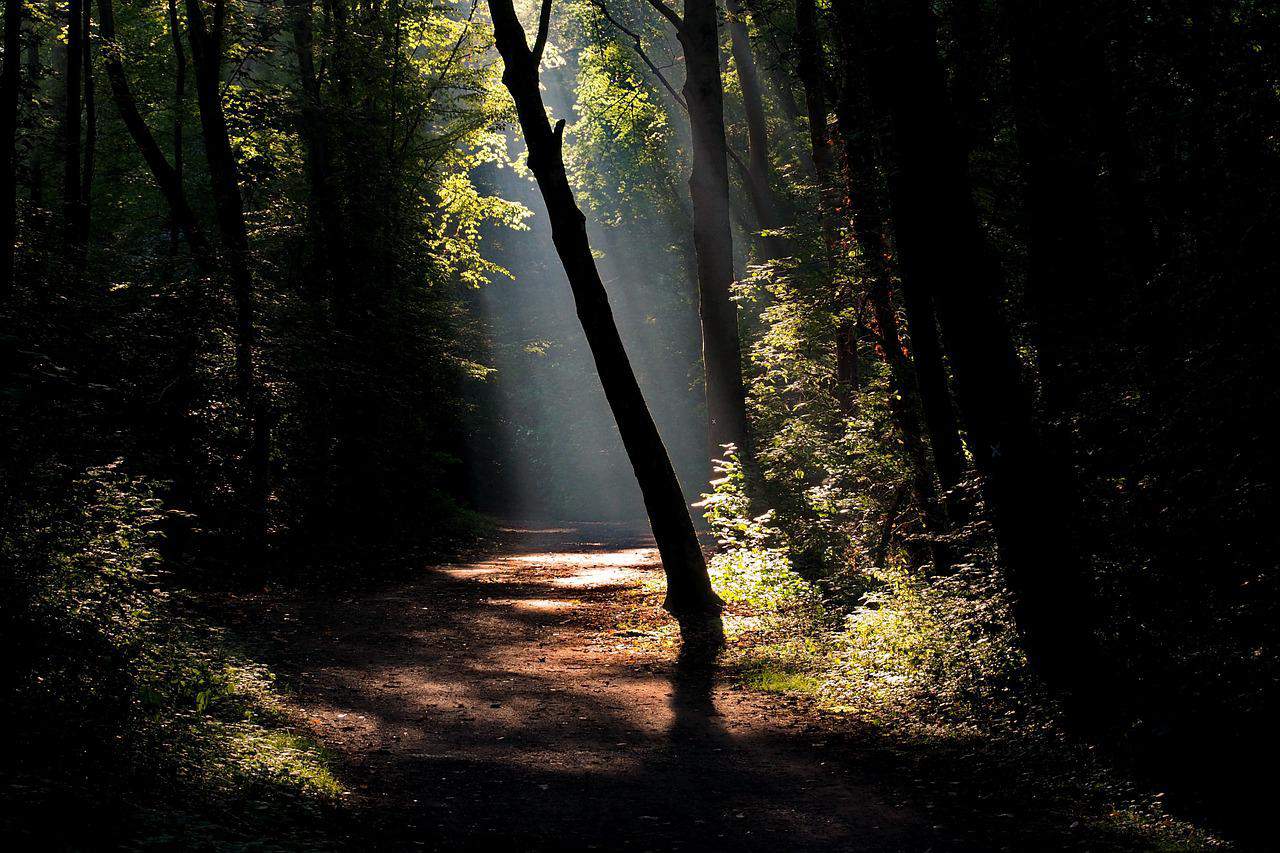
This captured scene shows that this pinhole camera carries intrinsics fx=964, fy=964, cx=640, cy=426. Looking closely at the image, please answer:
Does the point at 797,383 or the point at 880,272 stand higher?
the point at 880,272

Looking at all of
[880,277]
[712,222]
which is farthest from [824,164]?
[880,277]

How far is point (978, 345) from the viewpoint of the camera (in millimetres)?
6984

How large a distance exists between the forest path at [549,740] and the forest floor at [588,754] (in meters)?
0.02

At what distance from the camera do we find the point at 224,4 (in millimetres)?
15680

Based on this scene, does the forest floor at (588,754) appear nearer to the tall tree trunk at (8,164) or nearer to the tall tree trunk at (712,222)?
the tall tree trunk at (8,164)

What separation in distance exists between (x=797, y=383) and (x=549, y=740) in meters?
10.6

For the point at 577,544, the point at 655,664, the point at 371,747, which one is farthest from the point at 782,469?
the point at 577,544

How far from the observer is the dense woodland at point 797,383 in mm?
5609

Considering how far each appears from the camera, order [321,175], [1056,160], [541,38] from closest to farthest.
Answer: [1056,160] < [541,38] < [321,175]

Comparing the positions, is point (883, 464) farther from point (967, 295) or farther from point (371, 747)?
point (371, 747)

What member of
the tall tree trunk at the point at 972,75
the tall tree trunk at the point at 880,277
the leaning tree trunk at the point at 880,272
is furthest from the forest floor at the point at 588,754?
the tall tree trunk at the point at 972,75

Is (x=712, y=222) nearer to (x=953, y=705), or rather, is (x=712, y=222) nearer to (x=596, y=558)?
(x=596, y=558)

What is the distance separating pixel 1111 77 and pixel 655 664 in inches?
275

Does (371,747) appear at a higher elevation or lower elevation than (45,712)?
lower
